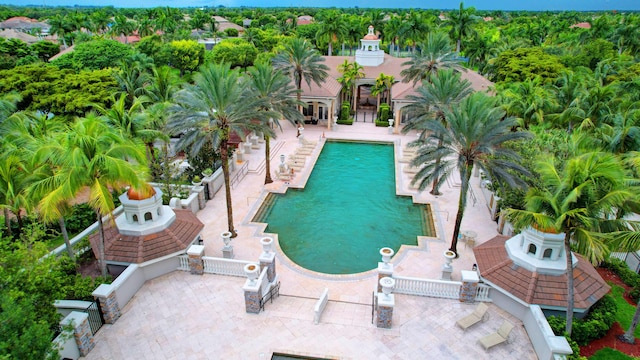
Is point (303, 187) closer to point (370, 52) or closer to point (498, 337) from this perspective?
point (498, 337)

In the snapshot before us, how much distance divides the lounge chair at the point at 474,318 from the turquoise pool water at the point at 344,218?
18.8 ft

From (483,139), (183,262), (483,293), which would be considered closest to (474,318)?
(483,293)

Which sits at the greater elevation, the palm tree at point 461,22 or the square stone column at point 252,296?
the palm tree at point 461,22

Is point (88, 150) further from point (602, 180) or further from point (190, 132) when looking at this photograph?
point (602, 180)

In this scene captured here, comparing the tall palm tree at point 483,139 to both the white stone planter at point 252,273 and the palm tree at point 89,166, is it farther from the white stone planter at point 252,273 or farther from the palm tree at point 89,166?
the palm tree at point 89,166

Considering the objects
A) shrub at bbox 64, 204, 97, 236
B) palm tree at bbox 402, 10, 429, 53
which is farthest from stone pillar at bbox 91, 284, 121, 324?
palm tree at bbox 402, 10, 429, 53

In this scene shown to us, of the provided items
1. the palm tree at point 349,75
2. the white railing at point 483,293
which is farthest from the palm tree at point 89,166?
the palm tree at point 349,75

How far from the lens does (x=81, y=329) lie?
14.2 m

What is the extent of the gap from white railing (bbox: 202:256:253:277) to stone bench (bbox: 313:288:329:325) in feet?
13.9

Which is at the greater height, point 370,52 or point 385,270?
point 370,52

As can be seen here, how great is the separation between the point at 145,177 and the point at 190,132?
487 centimetres

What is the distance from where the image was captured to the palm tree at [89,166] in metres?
14.8

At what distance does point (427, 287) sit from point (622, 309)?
8.38 meters

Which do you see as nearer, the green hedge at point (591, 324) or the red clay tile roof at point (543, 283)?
the green hedge at point (591, 324)
